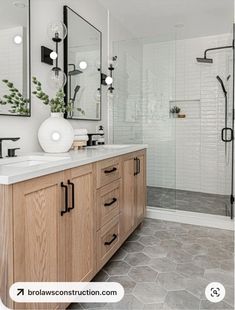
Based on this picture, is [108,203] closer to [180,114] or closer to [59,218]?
[59,218]

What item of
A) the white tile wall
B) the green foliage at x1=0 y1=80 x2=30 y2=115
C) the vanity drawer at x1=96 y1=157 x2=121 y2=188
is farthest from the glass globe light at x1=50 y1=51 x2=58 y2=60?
the white tile wall

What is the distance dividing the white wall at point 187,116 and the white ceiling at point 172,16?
292 millimetres

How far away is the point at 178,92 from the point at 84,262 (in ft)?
11.4

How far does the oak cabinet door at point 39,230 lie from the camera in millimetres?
1120

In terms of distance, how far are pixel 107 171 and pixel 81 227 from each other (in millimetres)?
503

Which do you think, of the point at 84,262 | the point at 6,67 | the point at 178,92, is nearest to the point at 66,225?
the point at 84,262

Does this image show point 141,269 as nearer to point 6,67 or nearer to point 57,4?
point 6,67

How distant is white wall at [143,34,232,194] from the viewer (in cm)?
363

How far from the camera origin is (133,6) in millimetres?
3094

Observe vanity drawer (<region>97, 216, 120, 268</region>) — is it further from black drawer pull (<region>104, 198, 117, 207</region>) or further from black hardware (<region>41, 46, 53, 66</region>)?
black hardware (<region>41, 46, 53, 66</region>)

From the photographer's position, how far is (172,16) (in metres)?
3.35

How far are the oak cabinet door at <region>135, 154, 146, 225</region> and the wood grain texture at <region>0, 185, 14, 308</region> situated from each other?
1716 mm

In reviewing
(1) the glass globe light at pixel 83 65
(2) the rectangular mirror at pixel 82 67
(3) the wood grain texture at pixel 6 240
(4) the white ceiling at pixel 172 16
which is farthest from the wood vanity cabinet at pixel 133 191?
(4) the white ceiling at pixel 172 16

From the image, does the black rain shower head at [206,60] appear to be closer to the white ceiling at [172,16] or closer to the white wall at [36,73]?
the white ceiling at [172,16]
